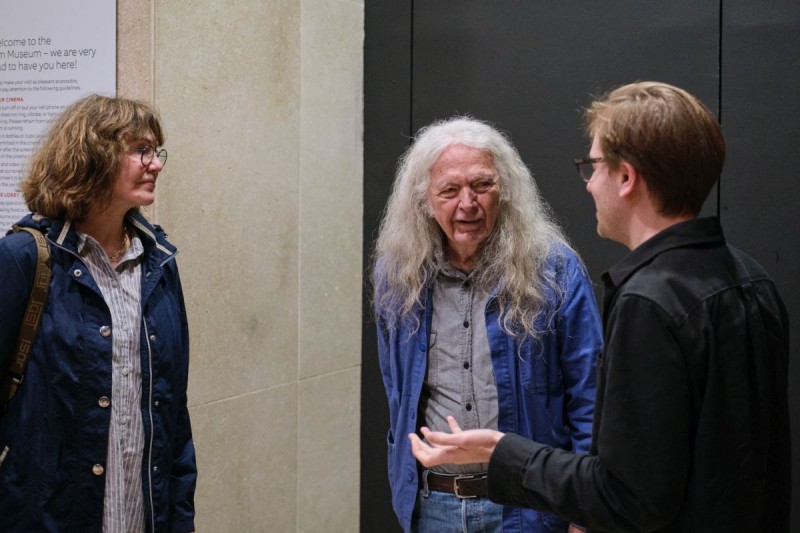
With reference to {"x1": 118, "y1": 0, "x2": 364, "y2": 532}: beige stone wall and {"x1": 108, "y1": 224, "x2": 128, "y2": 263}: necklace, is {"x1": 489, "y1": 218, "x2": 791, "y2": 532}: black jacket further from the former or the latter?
{"x1": 118, "y1": 0, "x2": 364, "y2": 532}: beige stone wall

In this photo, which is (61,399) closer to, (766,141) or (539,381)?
(539,381)

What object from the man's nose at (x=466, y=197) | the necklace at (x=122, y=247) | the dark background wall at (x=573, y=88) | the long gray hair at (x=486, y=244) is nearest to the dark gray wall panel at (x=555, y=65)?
the dark background wall at (x=573, y=88)

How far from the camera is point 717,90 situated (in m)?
3.35

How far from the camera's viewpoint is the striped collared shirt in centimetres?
211

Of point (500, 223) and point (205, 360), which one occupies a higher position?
point (500, 223)

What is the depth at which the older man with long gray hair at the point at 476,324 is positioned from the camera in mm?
2295

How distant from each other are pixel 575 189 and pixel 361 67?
1.19 meters

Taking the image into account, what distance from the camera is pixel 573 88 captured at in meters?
3.62

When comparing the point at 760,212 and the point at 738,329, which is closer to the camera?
the point at 738,329

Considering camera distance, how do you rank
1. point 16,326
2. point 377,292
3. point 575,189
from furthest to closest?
1. point 575,189
2. point 377,292
3. point 16,326

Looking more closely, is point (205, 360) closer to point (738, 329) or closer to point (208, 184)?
point (208, 184)

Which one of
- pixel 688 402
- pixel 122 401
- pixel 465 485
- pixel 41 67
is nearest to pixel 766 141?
pixel 465 485

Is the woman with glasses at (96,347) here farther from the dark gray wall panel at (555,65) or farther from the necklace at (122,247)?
the dark gray wall panel at (555,65)


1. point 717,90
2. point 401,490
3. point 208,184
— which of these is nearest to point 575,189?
point 717,90
